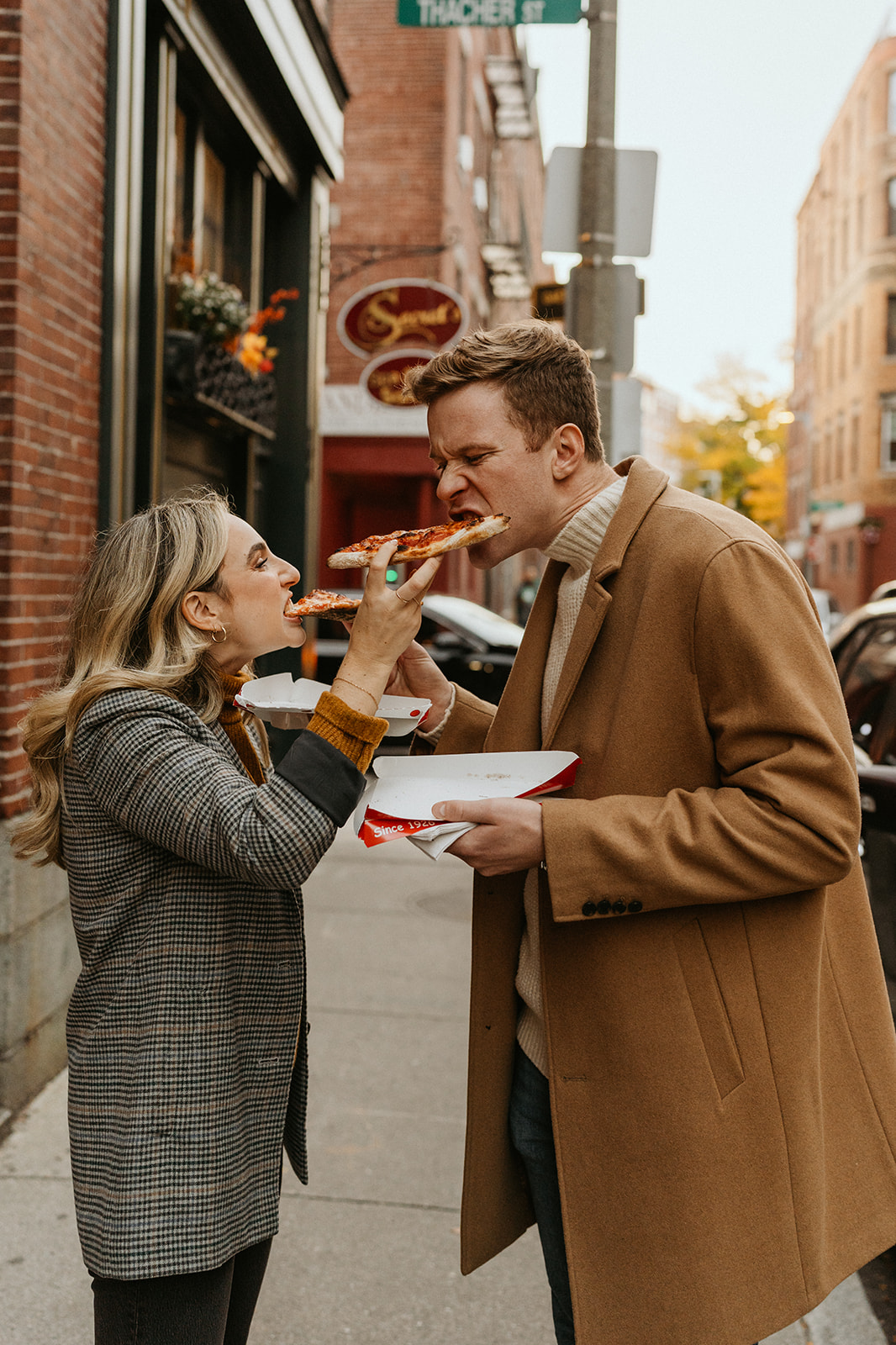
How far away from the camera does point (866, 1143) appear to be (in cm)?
196

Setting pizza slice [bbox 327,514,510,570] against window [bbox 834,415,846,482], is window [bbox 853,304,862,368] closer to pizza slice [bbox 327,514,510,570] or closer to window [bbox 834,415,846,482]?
window [bbox 834,415,846,482]

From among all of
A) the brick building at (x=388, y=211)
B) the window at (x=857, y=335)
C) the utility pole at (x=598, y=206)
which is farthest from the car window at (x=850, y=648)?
the window at (x=857, y=335)

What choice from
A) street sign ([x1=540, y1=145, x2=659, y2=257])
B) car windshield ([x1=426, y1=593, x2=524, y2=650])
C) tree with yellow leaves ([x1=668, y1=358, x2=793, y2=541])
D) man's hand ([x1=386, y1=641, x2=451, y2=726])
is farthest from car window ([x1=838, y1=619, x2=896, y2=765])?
tree with yellow leaves ([x1=668, y1=358, x2=793, y2=541])

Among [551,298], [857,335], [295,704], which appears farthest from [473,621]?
[857,335]

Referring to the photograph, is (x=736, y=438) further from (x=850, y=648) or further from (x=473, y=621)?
(x=850, y=648)

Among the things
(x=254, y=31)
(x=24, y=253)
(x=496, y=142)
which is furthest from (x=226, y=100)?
(x=496, y=142)

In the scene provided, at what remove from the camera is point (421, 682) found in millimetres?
2393

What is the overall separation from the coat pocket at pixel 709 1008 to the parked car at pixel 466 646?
9012 millimetres

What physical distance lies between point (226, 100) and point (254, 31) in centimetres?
41

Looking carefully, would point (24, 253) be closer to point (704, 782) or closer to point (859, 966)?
point (704, 782)

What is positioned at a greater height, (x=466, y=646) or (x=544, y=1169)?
(x=466, y=646)

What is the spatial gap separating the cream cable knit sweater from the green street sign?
4.83m

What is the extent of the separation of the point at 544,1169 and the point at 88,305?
12.4 feet

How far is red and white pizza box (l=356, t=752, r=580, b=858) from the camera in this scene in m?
1.77
